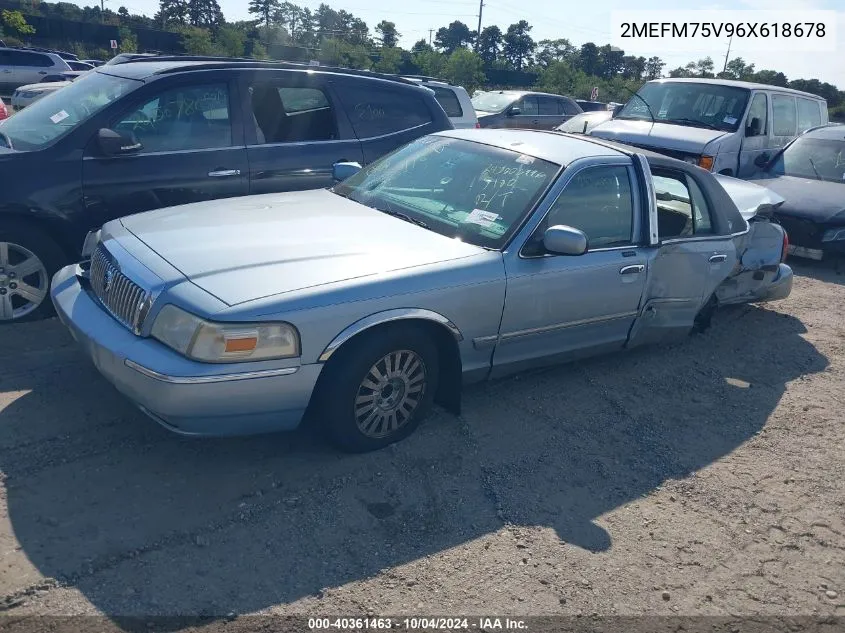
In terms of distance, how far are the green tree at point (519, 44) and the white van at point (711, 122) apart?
5275 centimetres

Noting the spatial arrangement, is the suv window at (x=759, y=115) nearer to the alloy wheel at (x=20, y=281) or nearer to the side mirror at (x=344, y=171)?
the side mirror at (x=344, y=171)

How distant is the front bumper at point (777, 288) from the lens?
6.38 m

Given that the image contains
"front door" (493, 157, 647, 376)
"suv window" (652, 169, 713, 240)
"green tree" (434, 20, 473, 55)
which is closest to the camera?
"front door" (493, 157, 647, 376)

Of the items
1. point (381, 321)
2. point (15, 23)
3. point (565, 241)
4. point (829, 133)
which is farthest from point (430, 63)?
point (381, 321)

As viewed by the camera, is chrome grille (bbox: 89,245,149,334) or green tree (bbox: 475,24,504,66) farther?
green tree (bbox: 475,24,504,66)

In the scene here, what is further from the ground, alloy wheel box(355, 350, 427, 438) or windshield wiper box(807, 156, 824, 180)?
windshield wiper box(807, 156, 824, 180)

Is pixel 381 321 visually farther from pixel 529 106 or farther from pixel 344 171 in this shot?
pixel 529 106

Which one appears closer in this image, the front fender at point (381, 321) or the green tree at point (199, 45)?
the front fender at point (381, 321)

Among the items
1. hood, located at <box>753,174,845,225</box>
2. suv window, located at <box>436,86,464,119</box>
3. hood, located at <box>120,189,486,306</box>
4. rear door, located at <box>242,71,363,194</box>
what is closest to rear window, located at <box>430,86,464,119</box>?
suv window, located at <box>436,86,464,119</box>

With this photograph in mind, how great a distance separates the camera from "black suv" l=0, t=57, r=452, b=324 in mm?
5008

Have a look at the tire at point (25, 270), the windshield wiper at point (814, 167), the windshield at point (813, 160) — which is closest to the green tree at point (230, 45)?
the windshield at point (813, 160)

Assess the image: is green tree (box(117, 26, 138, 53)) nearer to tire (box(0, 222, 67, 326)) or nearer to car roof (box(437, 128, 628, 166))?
tire (box(0, 222, 67, 326))

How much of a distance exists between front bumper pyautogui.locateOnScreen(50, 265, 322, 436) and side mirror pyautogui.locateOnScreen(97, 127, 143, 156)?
1.96 m

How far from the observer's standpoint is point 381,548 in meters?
3.20
